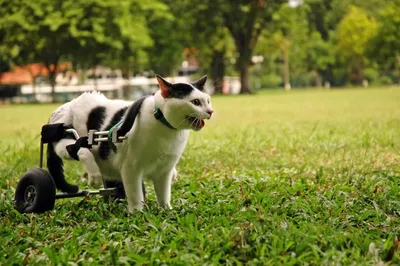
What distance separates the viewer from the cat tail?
4.50 meters

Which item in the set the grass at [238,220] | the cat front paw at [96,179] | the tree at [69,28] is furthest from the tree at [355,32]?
the cat front paw at [96,179]

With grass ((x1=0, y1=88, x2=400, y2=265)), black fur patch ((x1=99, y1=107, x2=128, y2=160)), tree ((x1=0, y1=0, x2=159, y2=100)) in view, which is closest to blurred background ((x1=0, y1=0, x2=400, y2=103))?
tree ((x1=0, y1=0, x2=159, y2=100))

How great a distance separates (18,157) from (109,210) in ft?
11.1

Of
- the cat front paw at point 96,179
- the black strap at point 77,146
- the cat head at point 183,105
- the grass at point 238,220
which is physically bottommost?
the grass at point 238,220

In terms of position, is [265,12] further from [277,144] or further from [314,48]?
[277,144]

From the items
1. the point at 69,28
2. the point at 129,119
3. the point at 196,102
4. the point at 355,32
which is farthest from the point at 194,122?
the point at 355,32

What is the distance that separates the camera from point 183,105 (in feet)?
11.9

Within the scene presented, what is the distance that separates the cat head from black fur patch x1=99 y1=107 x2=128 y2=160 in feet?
1.64

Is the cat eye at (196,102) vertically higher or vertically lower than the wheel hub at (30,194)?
higher

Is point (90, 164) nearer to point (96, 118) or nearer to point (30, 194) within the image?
point (96, 118)

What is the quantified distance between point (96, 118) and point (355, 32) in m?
43.4

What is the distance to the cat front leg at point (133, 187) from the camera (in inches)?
152

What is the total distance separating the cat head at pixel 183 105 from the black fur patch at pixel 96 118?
0.61 m

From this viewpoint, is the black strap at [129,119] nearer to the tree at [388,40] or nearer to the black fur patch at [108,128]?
the black fur patch at [108,128]
